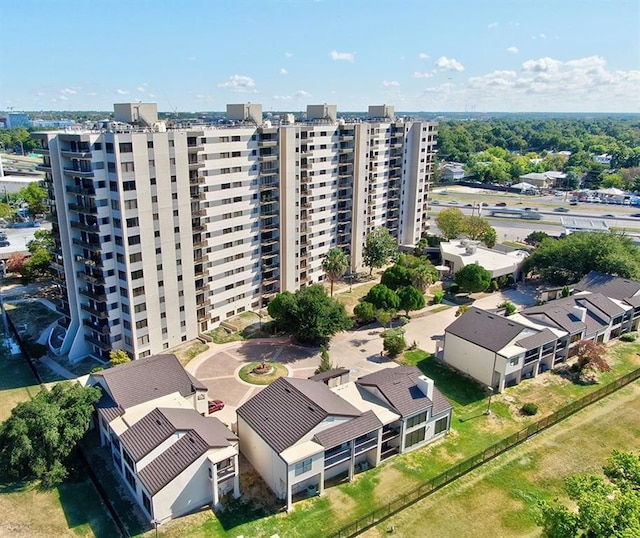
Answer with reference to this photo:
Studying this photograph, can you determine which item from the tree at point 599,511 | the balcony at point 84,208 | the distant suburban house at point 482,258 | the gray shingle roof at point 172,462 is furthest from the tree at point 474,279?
the balcony at point 84,208

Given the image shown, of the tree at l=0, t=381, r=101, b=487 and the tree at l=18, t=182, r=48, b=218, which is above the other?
the tree at l=18, t=182, r=48, b=218

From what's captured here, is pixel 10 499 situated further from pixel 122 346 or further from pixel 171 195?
pixel 171 195

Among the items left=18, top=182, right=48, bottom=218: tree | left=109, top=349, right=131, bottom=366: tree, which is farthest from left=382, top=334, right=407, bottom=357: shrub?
left=18, top=182, right=48, bottom=218: tree

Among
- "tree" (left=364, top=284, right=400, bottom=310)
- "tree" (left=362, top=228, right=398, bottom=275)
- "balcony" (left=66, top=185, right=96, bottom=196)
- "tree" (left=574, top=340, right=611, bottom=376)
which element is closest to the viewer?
"balcony" (left=66, top=185, right=96, bottom=196)

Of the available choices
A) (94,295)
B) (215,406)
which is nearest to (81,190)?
(94,295)

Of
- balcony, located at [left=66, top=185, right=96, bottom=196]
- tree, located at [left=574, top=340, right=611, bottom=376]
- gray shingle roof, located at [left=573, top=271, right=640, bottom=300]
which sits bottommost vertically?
tree, located at [left=574, top=340, right=611, bottom=376]

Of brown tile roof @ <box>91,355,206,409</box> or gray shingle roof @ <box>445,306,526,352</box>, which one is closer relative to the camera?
brown tile roof @ <box>91,355,206,409</box>

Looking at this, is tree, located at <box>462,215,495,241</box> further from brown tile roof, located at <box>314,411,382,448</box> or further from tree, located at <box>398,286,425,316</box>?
brown tile roof, located at <box>314,411,382,448</box>

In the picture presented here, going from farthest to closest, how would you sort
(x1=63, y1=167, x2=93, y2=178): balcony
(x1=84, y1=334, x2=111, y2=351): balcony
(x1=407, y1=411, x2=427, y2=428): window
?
(x1=84, y1=334, x2=111, y2=351): balcony, (x1=63, y1=167, x2=93, y2=178): balcony, (x1=407, y1=411, x2=427, y2=428): window

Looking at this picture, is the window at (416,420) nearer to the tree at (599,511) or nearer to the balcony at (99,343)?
the tree at (599,511)
